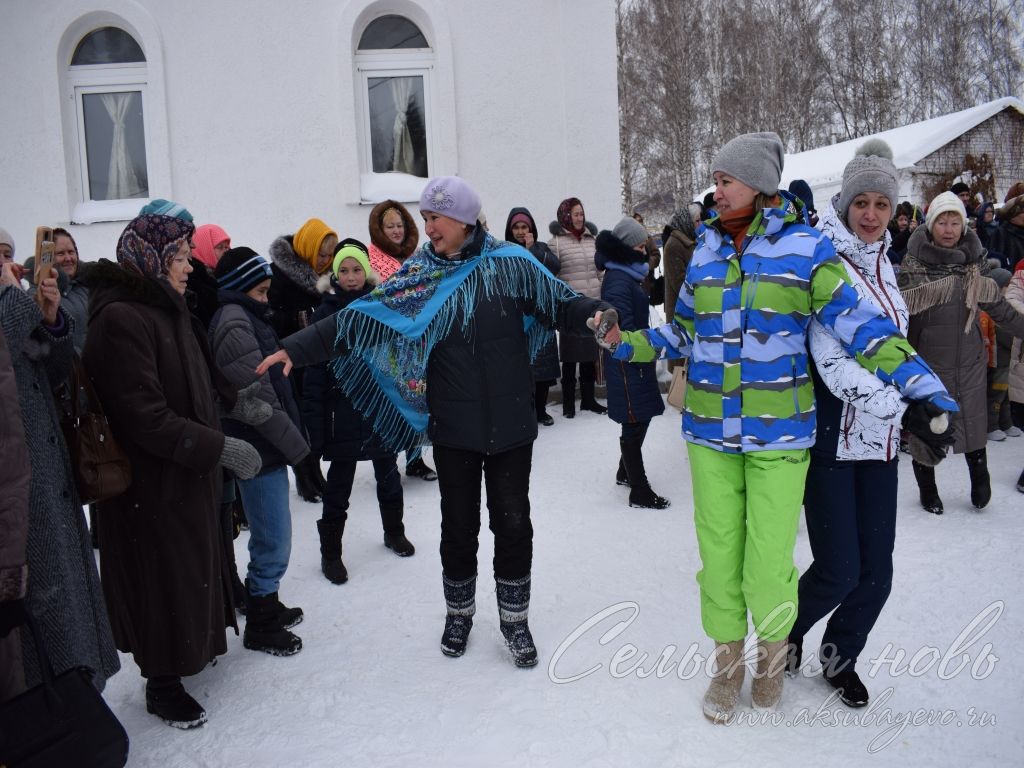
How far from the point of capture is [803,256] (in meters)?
2.79

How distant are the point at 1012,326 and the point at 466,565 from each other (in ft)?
12.3

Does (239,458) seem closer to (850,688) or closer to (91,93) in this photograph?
(850,688)

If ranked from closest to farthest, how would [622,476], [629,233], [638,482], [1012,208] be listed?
[638,482], [629,233], [622,476], [1012,208]

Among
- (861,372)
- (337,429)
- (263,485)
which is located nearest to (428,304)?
(263,485)

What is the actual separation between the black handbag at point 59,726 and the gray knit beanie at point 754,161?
2624 mm

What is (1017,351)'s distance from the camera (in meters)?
6.20

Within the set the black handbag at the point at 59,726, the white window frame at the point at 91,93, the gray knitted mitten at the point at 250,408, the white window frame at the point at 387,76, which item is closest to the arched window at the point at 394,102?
the white window frame at the point at 387,76

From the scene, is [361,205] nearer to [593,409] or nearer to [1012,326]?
[593,409]

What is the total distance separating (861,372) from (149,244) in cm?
263

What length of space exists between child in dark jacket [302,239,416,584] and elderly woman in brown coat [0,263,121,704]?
1.75 m

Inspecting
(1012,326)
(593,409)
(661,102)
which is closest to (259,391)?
(1012,326)

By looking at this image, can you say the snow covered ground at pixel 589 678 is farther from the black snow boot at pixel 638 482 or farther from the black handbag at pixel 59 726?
the black handbag at pixel 59 726

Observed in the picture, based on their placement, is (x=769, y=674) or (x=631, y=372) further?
(x=631, y=372)

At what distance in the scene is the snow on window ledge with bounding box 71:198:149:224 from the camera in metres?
7.78
